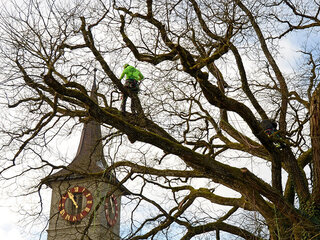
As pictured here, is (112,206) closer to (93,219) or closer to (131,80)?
(93,219)

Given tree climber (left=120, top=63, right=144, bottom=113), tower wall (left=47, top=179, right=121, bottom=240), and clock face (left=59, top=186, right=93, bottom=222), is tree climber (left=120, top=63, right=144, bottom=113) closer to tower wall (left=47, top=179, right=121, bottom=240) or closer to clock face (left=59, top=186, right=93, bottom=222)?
tower wall (left=47, top=179, right=121, bottom=240)

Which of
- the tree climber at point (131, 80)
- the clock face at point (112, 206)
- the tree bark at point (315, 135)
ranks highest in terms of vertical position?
the tree climber at point (131, 80)

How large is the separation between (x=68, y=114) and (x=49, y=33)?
1.97m

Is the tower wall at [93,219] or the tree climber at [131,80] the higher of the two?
the tree climber at [131,80]

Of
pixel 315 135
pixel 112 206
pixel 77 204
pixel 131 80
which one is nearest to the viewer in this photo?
pixel 112 206

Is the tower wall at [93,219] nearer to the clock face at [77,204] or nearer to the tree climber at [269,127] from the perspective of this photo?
the tree climber at [269,127]

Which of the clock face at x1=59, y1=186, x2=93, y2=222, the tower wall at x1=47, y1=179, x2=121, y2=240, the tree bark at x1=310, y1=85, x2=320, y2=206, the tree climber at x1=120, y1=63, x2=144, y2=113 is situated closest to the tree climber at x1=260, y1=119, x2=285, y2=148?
the tree bark at x1=310, y1=85, x2=320, y2=206

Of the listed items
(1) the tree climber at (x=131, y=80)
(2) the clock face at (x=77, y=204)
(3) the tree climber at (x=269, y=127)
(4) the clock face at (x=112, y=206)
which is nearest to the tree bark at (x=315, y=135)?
(3) the tree climber at (x=269, y=127)

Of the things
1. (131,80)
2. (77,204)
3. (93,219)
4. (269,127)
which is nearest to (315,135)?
(269,127)

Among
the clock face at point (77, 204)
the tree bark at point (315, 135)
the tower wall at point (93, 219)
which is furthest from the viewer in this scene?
the clock face at point (77, 204)

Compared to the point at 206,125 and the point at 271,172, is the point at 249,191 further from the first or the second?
the point at 206,125

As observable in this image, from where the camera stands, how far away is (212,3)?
743 cm

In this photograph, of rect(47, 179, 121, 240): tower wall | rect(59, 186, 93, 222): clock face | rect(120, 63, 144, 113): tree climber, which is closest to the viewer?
rect(47, 179, 121, 240): tower wall

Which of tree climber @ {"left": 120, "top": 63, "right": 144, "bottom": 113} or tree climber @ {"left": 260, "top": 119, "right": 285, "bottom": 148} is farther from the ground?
tree climber @ {"left": 120, "top": 63, "right": 144, "bottom": 113}
